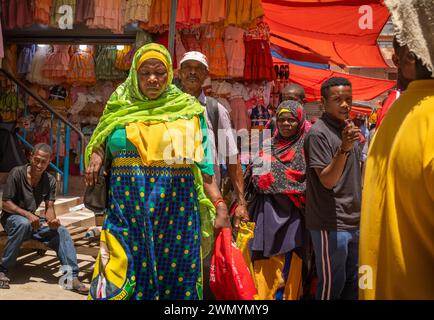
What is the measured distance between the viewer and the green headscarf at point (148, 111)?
271 centimetres

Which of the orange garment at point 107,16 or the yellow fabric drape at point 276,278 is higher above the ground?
the orange garment at point 107,16

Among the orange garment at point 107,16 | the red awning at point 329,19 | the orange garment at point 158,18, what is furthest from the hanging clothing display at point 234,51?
the orange garment at point 107,16

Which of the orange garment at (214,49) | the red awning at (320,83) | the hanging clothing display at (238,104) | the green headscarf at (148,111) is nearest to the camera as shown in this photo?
the green headscarf at (148,111)

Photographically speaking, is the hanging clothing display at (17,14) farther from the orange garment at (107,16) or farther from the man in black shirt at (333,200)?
the man in black shirt at (333,200)

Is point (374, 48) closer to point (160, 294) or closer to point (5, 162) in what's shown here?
point (5, 162)

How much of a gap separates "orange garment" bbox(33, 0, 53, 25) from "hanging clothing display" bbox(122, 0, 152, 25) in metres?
1.18

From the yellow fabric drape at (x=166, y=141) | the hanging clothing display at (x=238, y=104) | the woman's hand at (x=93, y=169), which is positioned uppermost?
the hanging clothing display at (x=238, y=104)

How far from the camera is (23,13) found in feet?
22.4

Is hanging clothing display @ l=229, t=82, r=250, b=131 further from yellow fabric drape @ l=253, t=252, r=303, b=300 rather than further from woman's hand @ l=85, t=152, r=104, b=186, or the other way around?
woman's hand @ l=85, t=152, r=104, b=186

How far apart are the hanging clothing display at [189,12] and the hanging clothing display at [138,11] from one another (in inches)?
19.6

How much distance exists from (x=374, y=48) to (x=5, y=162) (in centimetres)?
685

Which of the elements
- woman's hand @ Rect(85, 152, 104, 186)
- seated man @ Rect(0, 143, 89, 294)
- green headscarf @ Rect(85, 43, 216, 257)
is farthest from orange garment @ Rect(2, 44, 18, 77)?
woman's hand @ Rect(85, 152, 104, 186)

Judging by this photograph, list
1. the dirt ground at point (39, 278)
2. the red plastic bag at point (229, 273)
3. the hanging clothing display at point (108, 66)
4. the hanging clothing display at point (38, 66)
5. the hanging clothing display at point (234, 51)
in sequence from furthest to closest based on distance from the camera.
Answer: the hanging clothing display at point (38, 66) < the hanging clothing display at point (108, 66) < the hanging clothing display at point (234, 51) < the dirt ground at point (39, 278) < the red plastic bag at point (229, 273)
